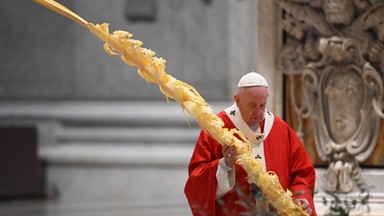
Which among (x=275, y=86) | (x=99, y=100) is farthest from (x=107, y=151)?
(x=275, y=86)

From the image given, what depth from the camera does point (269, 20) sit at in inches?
328

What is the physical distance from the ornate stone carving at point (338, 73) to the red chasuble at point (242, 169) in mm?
1093

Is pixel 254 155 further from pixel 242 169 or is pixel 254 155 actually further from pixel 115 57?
pixel 115 57

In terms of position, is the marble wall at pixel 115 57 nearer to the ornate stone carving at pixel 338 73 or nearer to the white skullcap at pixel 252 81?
the ornate stone carving at pixel 338 73

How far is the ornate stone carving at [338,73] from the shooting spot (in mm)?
8102

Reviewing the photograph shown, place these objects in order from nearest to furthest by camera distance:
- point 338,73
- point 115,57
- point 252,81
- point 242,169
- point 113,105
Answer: point 252,81 < point 242,169 < point 338,73 < point 113,105 < point 115,57

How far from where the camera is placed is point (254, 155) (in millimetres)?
7086

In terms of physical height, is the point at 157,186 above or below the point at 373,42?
below

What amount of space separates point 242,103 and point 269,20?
60.4 inches

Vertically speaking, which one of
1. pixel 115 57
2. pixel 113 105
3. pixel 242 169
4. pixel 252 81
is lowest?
pixel 113 105

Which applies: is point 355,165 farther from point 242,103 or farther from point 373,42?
point 242,103

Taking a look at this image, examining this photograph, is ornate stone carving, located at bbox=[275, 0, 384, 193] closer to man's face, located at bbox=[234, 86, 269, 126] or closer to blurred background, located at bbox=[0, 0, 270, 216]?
man's face, located at bbox=[234, 86, 269, 126]

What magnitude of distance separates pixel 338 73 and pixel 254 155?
1.32 m

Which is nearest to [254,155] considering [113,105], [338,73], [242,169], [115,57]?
[242,169]
